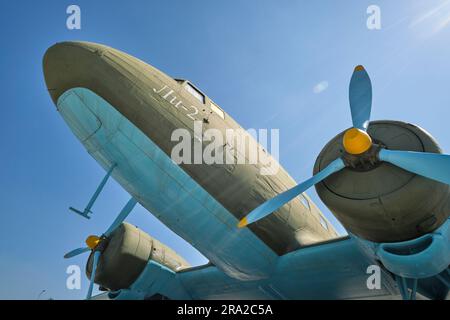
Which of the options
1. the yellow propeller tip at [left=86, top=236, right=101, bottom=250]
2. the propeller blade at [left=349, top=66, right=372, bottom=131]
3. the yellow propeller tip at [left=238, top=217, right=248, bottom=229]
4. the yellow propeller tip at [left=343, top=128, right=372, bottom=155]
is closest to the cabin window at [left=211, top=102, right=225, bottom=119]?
the propeller blade at [left=349, top=66, right=372, bottom=131]

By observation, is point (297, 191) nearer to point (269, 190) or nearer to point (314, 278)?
point (269, 190)

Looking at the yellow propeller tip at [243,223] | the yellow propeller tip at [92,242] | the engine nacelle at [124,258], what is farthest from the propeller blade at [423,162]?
the yellow propeller tip at [92,242]

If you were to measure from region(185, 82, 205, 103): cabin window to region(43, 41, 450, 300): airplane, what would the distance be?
0.05 m

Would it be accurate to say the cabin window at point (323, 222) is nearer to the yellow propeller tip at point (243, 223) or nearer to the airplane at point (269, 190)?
the airplane at point (269, 190)

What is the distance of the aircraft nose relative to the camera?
8719 mm

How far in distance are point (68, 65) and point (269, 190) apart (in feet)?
21.0

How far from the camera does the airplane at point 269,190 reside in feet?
21.0

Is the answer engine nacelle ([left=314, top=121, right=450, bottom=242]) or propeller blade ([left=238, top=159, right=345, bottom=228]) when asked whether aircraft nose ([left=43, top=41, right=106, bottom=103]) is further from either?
engine nacelle ([left=314, top=121, right=450, bottom=242])

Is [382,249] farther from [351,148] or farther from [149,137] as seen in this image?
[149,137]

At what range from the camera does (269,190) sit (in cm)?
1047

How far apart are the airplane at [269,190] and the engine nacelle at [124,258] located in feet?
2.68

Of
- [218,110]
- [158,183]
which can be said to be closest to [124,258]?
[158,183]

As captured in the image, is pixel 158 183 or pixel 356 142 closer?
pixel 356 142

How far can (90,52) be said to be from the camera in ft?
29.2
